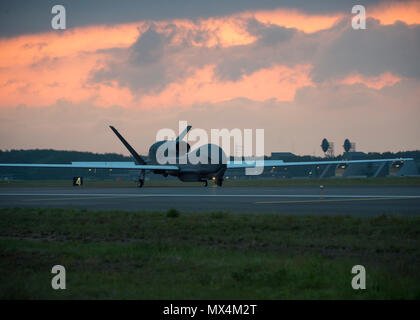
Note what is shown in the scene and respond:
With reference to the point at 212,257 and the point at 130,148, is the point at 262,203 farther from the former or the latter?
the point at 130,148

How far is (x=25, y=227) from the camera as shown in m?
16.5

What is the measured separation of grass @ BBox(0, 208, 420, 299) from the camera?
7836mm

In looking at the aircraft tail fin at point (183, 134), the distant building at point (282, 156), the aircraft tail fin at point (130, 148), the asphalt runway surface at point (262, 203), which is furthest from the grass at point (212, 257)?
the distant building at point (282, 156)

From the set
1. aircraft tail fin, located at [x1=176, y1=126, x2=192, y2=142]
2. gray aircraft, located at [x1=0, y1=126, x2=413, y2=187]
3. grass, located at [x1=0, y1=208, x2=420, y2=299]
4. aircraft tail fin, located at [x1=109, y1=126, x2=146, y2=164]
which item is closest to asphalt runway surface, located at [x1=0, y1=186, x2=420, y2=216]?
grass, located at [x1=0, y1=208, x2=420, y2=299]

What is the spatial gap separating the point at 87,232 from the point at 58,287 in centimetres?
726

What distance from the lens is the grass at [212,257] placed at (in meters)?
7.84

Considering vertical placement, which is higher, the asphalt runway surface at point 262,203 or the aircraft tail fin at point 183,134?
the aircraft tail fin at point 183,134

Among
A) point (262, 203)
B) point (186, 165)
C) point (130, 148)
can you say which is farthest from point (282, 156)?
point (262, 203)

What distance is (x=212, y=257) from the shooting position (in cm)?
1071

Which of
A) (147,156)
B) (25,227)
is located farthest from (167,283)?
(147,156)

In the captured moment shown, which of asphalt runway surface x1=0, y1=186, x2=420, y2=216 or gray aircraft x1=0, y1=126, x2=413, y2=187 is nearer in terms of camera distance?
asphalt runway surface x1=0, y1=186, x2=420, y2=216

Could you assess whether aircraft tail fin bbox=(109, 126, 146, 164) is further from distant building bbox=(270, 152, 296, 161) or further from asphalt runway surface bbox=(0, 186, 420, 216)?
distant building bbox=(270, 152, 296, 161)

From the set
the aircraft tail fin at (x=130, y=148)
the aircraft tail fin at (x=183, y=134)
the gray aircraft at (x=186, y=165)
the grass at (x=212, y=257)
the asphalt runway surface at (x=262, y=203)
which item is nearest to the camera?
the grass at (x=212, y=257)

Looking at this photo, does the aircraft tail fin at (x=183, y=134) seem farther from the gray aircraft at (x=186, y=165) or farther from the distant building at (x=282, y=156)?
the distant building at (x=282, y=156)
